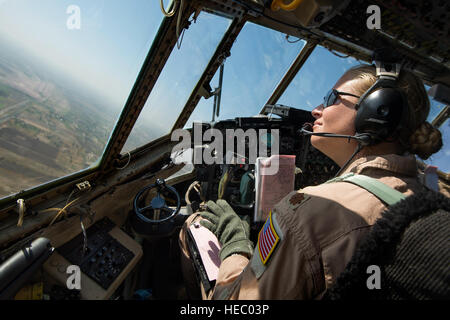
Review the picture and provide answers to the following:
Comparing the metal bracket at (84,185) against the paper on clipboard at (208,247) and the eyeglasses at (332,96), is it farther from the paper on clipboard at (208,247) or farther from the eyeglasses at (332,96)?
the eyeglasses at (332,96)

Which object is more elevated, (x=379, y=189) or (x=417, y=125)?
(x=417, y=125)

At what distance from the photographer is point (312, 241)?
2.06ft

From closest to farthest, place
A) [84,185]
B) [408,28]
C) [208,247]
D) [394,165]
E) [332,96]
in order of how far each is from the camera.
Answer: [394,165], [332,96], [208,247], [84,185], [408,28]

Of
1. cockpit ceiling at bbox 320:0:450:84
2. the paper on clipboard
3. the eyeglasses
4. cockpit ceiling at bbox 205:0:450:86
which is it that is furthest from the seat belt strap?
cockpit ceiling at bbox 320:0:450:84

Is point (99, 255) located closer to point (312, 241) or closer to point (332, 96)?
point (312, 241)

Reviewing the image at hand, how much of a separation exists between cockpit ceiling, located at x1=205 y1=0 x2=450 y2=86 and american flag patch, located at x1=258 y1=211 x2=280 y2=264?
4.89 feet

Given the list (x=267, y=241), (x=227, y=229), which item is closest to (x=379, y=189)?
(x=267, y=241)

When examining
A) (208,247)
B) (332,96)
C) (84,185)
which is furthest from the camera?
(84,185)

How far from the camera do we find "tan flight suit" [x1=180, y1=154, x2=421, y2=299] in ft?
2.02

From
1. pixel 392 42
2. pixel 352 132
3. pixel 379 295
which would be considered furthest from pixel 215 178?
pixel 392 42

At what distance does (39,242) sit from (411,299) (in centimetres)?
135

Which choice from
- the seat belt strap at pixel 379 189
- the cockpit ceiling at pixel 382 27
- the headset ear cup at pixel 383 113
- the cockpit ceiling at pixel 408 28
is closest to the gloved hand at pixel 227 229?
the seat belt strap at pixel 379 189

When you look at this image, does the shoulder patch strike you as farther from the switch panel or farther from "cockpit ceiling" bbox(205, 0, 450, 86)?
"cockpit ceiling" bbox(205, 0, 450, 86)

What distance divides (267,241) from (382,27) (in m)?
2.43
